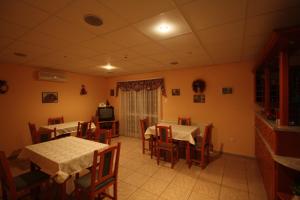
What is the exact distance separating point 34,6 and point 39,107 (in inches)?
140

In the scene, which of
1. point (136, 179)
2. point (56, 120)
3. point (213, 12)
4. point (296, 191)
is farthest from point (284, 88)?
→ point (56, 120)

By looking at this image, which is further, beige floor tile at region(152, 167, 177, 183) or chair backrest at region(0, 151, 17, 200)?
beige floor tile at region(152, 167, 177, 183)

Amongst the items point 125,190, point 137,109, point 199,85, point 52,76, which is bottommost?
point 125,190

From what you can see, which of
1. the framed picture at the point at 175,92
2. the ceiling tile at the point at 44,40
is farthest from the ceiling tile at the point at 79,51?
the framed picture at the point at 175,92

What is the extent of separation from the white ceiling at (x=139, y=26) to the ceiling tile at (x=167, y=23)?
1 cm

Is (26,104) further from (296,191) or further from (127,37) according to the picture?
(296,191)

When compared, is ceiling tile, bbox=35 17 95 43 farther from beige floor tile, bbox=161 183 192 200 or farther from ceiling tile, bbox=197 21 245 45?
beige floor tile, bbox=161 183 192 200

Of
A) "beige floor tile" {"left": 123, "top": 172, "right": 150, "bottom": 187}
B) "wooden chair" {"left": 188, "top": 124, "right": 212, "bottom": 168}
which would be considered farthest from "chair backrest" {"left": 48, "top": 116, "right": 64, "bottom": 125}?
"wooden chair" {"left": 188, "top": 124, "right": 212, "bottom": 168}

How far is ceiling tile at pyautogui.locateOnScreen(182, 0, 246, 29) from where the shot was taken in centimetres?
141

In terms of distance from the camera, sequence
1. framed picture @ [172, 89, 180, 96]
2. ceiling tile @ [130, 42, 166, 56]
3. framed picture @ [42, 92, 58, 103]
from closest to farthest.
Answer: ceiling tile @ [130, 42, 166, 56]
framed picture @ [42, 92, 58, 103]
framed picture @ [172, 89, 180, 96]

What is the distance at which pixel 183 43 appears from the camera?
7.92ft

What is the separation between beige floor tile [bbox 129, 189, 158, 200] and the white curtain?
2819 millimetres

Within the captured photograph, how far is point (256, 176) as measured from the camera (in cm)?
275

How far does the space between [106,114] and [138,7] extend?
4.71 meters
